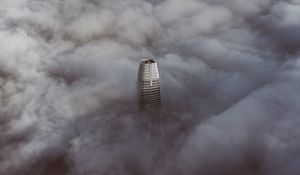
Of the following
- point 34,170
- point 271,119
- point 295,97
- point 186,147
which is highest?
point 295,97

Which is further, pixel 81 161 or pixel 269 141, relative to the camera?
pixel 81 161

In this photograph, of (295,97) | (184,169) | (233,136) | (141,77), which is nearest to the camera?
(141,77)

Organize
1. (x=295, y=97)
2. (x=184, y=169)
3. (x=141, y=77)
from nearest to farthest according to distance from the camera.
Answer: (x=141, y=77), (x=184, y=169), (x=295, y=97)

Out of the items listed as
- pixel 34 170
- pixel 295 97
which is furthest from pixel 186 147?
pixel 34 170

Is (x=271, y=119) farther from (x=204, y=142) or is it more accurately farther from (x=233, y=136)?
(x=204, y=142)

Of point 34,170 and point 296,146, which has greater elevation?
point 296,146

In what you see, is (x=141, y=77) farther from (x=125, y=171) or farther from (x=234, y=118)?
(x=234, y=118)
